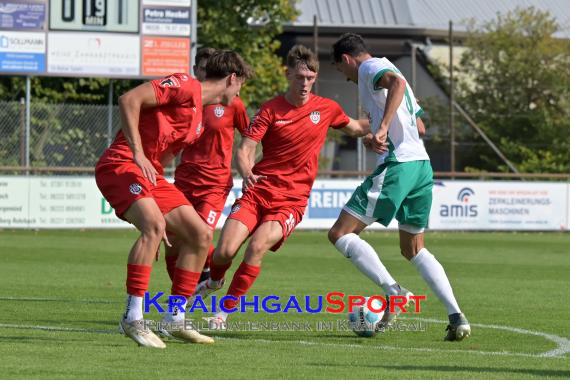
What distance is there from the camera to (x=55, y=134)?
27359 mm

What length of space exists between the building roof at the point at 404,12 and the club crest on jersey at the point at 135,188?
122 feet

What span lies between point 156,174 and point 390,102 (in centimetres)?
169

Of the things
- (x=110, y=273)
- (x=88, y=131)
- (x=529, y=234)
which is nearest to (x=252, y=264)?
(x=110, y=273)

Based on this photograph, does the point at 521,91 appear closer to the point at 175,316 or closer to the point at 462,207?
the point at 462,207

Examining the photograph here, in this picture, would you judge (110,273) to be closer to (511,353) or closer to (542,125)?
(511,353)

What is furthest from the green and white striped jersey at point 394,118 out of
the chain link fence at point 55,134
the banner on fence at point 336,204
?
the chain link fence at point 55,134

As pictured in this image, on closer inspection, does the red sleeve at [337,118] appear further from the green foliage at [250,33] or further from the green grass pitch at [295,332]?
the green foliage at [250,33]

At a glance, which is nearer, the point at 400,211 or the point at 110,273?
the point at 400,211

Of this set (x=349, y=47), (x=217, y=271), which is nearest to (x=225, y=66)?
(x=349, y=47)

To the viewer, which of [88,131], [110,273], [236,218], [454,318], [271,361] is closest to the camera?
[271,361]

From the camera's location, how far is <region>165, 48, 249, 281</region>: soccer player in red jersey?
11.5 m

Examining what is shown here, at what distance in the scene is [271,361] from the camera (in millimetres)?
7566

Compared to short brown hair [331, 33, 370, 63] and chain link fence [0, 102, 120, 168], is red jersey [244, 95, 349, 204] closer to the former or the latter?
short brown hair [331, 33, 370, 63]

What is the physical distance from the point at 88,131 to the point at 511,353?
805 inches
